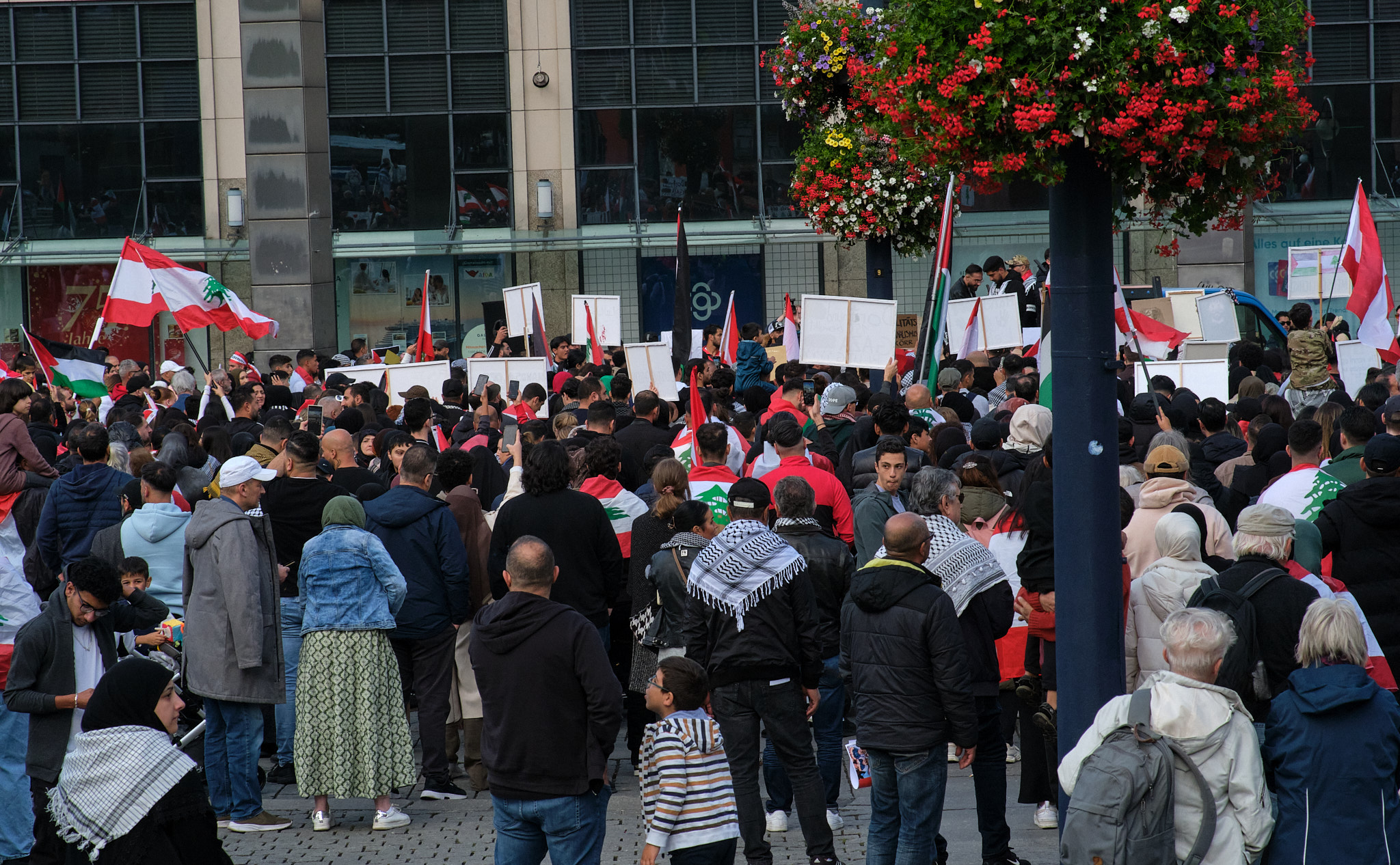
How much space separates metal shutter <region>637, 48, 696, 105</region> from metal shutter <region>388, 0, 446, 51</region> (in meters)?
3.79

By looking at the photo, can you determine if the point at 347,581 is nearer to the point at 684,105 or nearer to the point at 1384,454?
the point at 1384,454

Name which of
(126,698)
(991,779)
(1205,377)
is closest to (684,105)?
(1205,377)

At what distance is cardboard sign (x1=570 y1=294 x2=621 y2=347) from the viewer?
18000 mm

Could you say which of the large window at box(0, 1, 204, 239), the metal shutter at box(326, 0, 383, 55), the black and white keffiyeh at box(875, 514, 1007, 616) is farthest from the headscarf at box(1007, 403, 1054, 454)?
the large window at box(0, 1, 204, 239)

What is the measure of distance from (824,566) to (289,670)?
3.50 m

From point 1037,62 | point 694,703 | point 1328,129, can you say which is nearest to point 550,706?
point 694,703

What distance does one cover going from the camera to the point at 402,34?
27.2 m

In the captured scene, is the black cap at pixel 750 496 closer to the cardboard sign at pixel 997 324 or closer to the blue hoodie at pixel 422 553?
the blue hoodie at pixel 422 553

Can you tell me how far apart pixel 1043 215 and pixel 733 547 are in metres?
21.5

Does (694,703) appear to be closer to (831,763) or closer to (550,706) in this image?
(550,706)

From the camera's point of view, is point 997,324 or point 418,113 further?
point 418,113

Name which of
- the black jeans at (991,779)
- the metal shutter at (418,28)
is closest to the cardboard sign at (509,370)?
the black jeans at (991,779)

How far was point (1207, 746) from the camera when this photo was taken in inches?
191

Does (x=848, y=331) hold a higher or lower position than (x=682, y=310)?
lower
